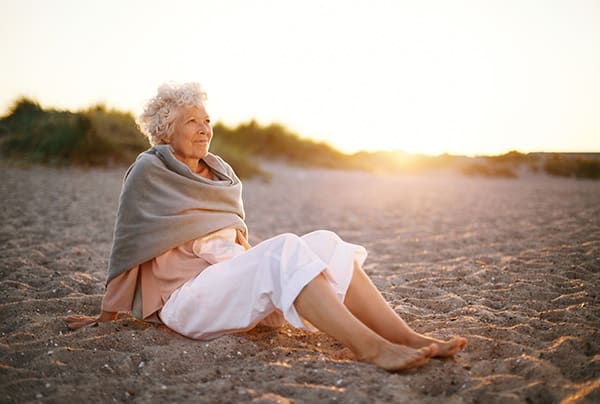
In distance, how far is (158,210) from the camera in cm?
257

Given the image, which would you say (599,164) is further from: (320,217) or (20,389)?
(20,389)

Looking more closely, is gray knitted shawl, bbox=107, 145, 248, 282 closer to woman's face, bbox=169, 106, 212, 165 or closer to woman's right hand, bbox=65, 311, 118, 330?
woman's face, bbox=169, 106, 212, 165

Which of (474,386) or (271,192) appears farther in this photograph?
(271,192)

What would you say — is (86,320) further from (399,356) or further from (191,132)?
(399,356)

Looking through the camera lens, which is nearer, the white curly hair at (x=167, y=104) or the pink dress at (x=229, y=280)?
the pink dress at (x=229, y=280)

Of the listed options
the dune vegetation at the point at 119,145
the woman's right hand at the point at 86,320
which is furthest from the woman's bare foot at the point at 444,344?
the dune vegetation at the point at 119,145

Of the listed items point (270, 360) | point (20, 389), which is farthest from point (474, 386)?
point (20, 389)

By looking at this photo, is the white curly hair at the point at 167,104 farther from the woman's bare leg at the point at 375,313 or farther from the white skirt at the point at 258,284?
the woman's bare leg at the point at 375,313

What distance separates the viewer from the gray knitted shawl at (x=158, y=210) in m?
2.53

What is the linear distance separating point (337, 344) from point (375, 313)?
41 centimetres

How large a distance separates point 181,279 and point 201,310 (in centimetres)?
25

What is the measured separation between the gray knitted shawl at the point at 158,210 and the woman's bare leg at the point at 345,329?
0.84 meters

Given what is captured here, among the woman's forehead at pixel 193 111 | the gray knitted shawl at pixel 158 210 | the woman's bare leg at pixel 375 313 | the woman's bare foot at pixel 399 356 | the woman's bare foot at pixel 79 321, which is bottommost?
the woman's bare foot at pixel 79 321

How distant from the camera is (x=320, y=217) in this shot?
7.83 m
